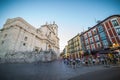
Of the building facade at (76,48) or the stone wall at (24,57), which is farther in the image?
the building facade at (76,48)

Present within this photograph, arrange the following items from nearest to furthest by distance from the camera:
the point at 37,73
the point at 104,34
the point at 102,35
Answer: the point at 37,73
the point at 104,34
the point at 102,35

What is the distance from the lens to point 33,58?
17.0 m

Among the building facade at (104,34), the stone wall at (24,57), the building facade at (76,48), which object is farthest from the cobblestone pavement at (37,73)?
the building facade at (76,48)

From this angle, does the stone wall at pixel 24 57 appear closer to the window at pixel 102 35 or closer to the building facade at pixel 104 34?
the building facade at pixel 104 34

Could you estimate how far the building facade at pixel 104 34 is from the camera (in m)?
19.2

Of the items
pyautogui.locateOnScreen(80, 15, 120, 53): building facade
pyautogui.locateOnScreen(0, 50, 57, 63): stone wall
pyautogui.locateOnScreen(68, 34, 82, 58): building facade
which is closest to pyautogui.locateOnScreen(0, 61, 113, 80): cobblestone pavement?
pyautogui.locateOnScreen(0, 50, 57, 63): stone wall

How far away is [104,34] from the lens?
72.3 ft

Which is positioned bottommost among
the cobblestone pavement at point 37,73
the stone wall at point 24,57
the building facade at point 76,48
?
the cobblestone pavement at point 37,73

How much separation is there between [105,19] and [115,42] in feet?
29.2

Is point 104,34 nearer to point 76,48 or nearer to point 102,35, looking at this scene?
point 102,35

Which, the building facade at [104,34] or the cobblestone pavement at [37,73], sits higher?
the building facade at [104,34]

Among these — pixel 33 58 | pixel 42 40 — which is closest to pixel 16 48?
pixel 33 58

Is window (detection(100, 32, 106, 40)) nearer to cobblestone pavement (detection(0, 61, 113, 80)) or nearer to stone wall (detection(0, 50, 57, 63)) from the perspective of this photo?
cobblestone pavement (detection(0, 61, 113, 80))

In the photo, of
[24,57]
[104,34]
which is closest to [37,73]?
[24,57]
